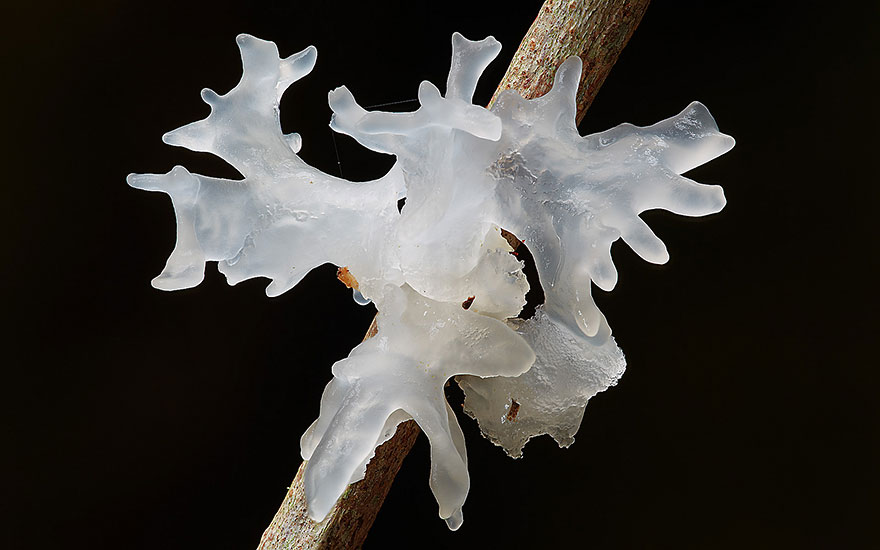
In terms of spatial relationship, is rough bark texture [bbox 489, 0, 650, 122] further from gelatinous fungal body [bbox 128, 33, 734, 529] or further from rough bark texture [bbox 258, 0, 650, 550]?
gelatinous fungal body [bbox 128, 33, 734, 529]

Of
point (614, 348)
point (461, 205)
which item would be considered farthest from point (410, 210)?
point (614, 348)

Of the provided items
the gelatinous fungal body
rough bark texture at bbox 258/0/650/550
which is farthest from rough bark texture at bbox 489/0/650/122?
the gelatinous fungal body

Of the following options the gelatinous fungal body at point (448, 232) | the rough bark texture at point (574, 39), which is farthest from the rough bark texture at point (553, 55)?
the gelatinous fungal body at point (448, 232)

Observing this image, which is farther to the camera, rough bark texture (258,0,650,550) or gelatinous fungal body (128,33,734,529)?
rough bark texture (258,0,650,550)

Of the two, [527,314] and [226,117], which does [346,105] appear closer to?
[226,117]

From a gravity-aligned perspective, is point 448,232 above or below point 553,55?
below

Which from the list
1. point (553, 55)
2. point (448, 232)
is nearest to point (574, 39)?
point (553, 55)

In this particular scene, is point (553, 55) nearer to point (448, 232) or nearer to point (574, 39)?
point (574, 39)

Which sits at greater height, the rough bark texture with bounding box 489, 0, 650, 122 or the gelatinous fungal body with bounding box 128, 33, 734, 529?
the rough bark texture with bounding box 489, 0, 650, 122
